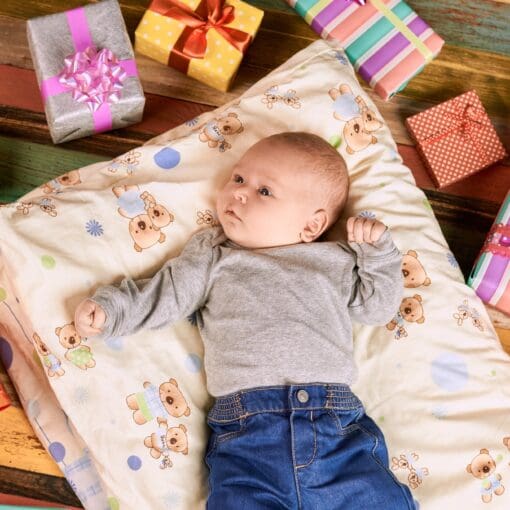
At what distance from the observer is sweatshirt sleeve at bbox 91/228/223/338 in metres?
1.22

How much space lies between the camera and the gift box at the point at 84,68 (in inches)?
58.9

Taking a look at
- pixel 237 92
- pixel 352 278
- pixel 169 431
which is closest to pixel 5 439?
pixel 169 431

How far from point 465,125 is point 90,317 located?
3.43 feet

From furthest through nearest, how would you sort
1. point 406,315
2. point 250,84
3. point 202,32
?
1. point 250,84
2. point 202,32
3. point 406,315

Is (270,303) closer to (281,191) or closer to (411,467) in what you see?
(281,191)

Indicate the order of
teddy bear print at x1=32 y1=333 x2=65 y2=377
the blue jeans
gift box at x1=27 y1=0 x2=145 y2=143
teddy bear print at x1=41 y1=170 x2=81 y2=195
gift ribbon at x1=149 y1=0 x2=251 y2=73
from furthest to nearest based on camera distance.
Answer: gift ribbon at x1=149 y1=0 x2=251 y2=73, gift box at x1=27 y1=0 x2=145 y2=143, teddy bear print at x1=41 y1=170 x2=81 y2=195, teddy bear print at x1=32 y1=333 x2=65 y2=377, the blue jeans

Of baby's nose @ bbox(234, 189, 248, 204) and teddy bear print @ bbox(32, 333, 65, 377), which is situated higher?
baby's nose @ bbox(234, 189, 248, 204)

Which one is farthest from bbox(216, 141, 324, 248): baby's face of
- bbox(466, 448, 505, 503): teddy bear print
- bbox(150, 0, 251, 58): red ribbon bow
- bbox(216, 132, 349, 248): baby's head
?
bbox(466, 448, 505, 503): teddy bear print

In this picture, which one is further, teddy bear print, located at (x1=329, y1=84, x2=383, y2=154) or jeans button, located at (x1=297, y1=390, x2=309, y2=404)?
teddy bear print, located at (x1=329, y1=84, x2=383, y2=154)

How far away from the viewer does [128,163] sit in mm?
1413

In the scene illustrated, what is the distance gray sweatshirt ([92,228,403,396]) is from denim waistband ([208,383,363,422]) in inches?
0.6

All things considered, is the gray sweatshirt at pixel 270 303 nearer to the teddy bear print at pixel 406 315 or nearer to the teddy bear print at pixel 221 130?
the teddy bear print at pixel 406 315

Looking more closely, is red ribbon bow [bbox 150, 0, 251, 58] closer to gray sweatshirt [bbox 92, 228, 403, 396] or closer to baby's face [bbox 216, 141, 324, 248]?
baby's face [bbox 216, 141, 324, 248]

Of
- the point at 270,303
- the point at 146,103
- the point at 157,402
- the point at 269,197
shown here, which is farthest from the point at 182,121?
the point at 157,402
